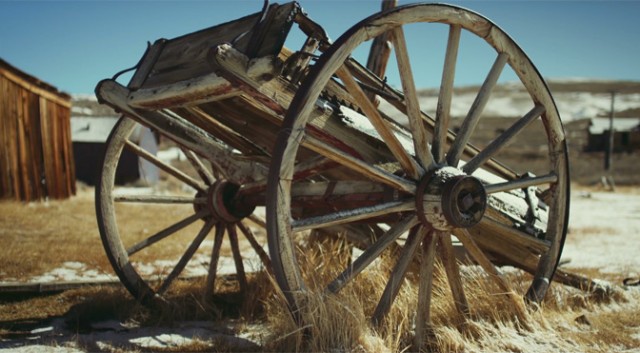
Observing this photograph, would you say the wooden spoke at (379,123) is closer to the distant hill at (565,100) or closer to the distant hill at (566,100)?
the distant hill at (565,100)

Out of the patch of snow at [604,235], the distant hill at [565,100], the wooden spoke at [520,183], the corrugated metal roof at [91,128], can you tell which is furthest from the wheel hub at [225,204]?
the distant hill at [565,100]

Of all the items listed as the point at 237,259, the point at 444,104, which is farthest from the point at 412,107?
the point at 237,259

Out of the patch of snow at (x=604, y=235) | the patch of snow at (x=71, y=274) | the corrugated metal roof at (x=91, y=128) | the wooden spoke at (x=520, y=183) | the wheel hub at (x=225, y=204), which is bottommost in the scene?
the patch of snow at (x=604, y=235)

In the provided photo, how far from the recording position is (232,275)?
479cm

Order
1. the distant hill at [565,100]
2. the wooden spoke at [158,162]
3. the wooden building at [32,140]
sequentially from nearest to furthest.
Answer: the wooden spoke at [158,162], the wooden building at [32,140], the distant hill at [565,100]

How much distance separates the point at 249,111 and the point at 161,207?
879 centimetres

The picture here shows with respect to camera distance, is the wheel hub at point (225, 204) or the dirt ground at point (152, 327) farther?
the wheel hub at point (225, 204)

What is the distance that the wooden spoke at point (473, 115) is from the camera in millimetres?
3195

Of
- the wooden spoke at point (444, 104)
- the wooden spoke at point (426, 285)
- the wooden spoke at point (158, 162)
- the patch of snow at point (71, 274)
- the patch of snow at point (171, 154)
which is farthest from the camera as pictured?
the patch of snow at point (171, 154)

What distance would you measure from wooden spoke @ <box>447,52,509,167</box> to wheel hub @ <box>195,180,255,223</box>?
150cm

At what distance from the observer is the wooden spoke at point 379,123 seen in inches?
106

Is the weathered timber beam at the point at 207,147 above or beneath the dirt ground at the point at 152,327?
above

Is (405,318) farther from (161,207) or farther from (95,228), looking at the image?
(161,207)

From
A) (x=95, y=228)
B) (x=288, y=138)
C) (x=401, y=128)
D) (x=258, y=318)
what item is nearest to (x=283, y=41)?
(x=288, y=138)
